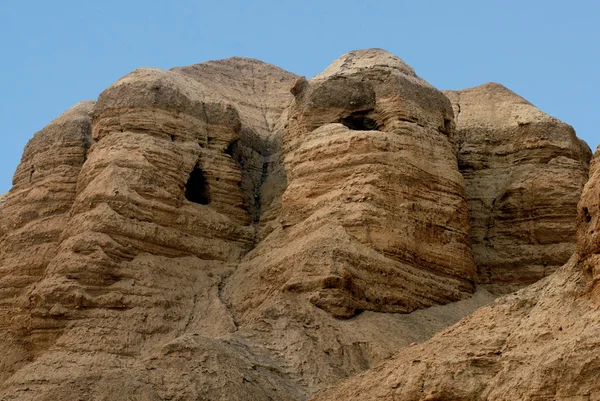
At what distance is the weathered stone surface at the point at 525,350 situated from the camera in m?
13.5

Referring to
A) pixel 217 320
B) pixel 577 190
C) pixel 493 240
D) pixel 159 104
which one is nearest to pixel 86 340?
pixel 217 320

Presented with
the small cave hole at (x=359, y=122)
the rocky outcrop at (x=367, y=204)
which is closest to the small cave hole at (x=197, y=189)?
the rocky outcrop at (x=367, y=204)

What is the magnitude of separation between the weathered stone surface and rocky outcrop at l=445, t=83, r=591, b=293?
1444 centimetres

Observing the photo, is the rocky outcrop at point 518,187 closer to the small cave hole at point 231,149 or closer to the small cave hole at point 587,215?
the small cave hole at point 231,149

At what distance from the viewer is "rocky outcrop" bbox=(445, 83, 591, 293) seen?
3105 centimetres

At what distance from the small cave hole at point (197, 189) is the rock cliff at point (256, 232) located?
0.20 ft

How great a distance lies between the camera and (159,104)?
31.9 meters

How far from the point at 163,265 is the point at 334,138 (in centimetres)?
582

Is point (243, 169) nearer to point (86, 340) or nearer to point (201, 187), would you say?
point (201, 187)

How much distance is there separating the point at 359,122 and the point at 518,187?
526 cm

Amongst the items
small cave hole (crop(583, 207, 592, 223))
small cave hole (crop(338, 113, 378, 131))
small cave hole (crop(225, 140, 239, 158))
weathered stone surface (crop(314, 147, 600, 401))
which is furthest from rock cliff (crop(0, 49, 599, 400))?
small cave hole (crop(583, 207, 592, 223))

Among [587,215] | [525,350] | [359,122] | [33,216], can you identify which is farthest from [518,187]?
[525,350]

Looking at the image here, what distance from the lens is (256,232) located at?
106 ft

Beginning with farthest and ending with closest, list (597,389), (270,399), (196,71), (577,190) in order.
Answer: (196,71)
(577,190)
(270,399)
(597,389)
